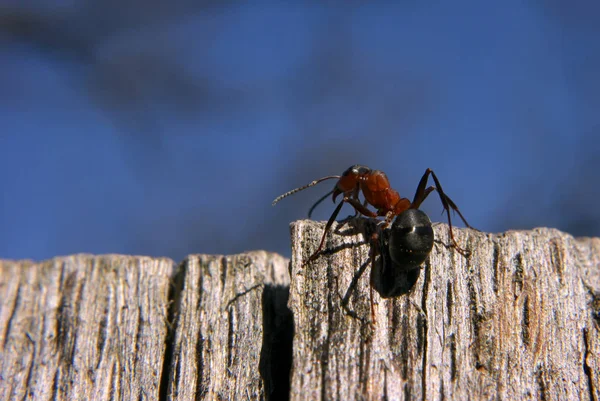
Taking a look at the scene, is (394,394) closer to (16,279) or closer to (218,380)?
(218,380)

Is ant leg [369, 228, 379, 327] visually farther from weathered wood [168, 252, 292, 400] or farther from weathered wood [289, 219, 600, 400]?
weathered wood [168, 252, 292, 400]

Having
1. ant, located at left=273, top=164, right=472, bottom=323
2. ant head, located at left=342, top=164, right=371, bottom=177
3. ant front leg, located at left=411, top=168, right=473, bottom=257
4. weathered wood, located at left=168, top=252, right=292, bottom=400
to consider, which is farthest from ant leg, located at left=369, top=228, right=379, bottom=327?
ant head, located at left=342, top=164, right=371, bottom=177

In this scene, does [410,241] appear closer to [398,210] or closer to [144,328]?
[144,328]

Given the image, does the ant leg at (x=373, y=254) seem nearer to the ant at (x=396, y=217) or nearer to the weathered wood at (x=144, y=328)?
the ant at (x=396, y=217)

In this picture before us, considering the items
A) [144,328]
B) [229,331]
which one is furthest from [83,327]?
[229,331]

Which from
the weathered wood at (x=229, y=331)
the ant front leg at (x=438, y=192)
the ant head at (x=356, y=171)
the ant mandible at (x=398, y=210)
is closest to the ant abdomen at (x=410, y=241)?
the ant mandible at (x=398, y=210)

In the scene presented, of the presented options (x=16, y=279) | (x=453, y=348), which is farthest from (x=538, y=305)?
(x=16, y=279)
